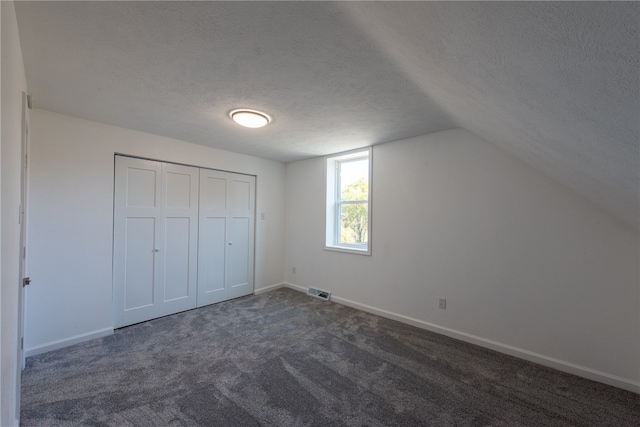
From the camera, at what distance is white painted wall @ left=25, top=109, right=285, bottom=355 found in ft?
8.06

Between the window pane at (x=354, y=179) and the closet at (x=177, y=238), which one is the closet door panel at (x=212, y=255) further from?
the window pane at (x=354, y=179)

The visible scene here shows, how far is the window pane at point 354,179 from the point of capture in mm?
3963

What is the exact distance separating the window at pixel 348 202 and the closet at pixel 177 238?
1343 mm

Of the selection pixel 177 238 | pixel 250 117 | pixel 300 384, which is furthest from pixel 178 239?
pixel 300 384

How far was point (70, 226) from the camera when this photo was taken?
263 cm

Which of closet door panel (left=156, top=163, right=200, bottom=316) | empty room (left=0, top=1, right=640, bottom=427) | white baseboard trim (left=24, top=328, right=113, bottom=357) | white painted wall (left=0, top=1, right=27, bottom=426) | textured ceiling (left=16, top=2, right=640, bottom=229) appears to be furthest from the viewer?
closet door panel (left=156, top=163, right=200, bottom=316)

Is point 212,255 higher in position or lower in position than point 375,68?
lower

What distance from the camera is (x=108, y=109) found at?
2.48 m

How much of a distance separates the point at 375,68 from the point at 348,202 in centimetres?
253

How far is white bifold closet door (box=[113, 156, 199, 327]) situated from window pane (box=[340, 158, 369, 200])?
2230mm

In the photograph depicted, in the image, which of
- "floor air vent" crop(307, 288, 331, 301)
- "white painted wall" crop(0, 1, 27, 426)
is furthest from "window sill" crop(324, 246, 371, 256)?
"white painted wall" crop(0, 1, 27, 426)

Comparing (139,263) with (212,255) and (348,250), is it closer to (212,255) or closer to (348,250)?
(212,255)

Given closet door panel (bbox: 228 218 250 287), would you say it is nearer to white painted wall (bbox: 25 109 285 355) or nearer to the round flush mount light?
white painted wall (bbox: 25 109 285 355)

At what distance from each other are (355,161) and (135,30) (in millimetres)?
3149
